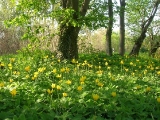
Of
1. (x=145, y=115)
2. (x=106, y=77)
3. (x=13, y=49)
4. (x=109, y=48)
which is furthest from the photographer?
(x=13, y=49)

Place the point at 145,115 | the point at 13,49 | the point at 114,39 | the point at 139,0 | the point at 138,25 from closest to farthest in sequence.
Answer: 1. the point at 145,115
2. the point at 13,49
3. the point at 139,0
4. the point at 138,25
5. the point at 114,39

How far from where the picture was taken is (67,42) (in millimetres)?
8141

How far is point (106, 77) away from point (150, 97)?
136 cm

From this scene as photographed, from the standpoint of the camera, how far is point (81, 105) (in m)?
2.96

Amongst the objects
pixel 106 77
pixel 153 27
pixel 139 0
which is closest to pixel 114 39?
pixel 153 27

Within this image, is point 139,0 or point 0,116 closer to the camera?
point 0,116

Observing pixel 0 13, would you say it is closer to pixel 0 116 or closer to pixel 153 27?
pixel 153 27

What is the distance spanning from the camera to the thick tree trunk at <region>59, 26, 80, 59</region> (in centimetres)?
810

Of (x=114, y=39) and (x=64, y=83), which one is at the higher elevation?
(x=114, y=39)

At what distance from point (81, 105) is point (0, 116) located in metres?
0.92

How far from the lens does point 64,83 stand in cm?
388

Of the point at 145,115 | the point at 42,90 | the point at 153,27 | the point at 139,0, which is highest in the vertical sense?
the point at 139,0

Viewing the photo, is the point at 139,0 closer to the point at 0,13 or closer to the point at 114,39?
the point at 0,13

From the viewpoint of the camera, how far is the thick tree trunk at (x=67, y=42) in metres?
8.10
